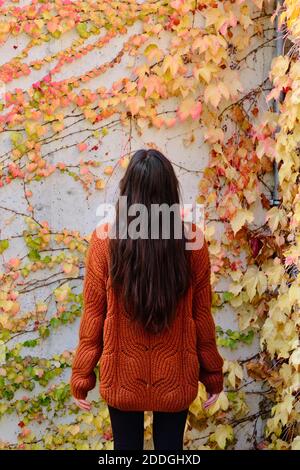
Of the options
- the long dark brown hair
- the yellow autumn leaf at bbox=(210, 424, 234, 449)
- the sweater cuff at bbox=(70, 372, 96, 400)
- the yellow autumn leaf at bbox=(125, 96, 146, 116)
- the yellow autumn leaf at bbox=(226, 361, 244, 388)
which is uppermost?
the yellow autumn leaf at bbox=(125, 96, 146, 116)

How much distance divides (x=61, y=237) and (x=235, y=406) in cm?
106

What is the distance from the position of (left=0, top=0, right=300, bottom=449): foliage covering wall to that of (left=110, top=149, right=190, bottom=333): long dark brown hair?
95 centimetres

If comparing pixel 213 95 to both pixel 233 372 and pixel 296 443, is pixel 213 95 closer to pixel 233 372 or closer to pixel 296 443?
pixel 233 372

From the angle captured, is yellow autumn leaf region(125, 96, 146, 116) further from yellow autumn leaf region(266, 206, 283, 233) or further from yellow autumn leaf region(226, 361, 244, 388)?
yellow autumn leaf region(226, 361, 244, 388)

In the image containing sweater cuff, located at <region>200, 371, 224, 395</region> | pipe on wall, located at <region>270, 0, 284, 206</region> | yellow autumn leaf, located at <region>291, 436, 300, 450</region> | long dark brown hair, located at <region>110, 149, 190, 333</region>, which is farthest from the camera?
pipe on wall, located at <region>270, 0, 284, 206</region>

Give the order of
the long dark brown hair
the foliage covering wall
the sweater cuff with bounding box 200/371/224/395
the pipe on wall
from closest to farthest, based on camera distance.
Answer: the long dark brown hair, the sweater cuff with bounding box 200/371/224/395, the foliage covering wall, the pipe on wall

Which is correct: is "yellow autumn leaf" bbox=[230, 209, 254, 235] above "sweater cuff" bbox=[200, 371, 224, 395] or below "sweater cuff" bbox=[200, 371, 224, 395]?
above

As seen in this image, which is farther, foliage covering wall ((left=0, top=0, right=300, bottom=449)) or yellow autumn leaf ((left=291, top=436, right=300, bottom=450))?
foliage covering wall ((left=0, top=0, right=300, bottom=449))

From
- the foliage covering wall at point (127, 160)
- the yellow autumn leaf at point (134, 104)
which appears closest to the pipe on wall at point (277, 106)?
the foliage covering wall at point (127, 160)

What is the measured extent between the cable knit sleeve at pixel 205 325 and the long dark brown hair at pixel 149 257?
0.10m

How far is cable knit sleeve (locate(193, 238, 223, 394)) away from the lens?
221 centimetres

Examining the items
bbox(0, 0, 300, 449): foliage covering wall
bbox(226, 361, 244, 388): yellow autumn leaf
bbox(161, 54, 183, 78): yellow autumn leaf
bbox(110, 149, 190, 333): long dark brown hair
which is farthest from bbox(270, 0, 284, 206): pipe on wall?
bbox(110, 149, 190, 333): long dark brown hair

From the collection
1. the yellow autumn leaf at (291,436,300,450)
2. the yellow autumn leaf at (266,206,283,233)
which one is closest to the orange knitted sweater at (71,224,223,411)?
the yellow autumn leaf at (291,436,300,450)

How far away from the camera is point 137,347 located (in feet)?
7.12
